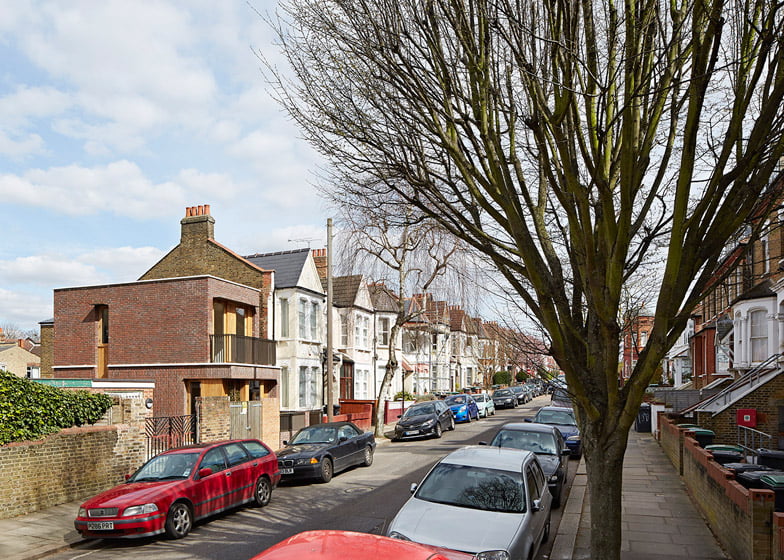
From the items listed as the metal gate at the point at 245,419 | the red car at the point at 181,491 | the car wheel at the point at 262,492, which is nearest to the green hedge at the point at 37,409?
the red car at the point at 181,491

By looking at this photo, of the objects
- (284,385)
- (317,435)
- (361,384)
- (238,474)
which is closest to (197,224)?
(284,385)

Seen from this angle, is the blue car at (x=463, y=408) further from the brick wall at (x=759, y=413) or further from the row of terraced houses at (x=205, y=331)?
the brick wall at (x=759, y=413)

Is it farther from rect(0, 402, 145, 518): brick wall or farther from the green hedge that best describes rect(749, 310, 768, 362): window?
the green hedge

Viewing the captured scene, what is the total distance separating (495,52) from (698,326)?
39.1 m

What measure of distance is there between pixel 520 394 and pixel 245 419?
35.2 metres

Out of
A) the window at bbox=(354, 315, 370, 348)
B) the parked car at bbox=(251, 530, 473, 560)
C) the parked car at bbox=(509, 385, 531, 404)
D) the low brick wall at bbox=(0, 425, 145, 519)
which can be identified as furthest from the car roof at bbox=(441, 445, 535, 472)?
the parked car at bbox=(509, 385, 531, 404)

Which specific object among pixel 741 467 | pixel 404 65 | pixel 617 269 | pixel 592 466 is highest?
pixel 404 65

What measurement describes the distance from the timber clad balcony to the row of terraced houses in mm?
41

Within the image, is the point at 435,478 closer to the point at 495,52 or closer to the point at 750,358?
the point at 495,52

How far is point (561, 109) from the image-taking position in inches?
233

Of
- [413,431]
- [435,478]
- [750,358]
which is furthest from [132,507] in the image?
[750,358]

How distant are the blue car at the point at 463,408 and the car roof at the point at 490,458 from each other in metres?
24.5

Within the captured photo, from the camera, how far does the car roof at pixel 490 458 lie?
970 cm

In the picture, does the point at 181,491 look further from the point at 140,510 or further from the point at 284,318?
the point at 284,318
